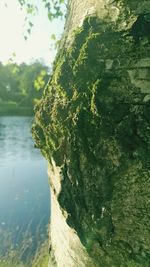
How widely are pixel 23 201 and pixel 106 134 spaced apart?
9.57 metres

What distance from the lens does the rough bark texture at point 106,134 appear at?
1.34 meters

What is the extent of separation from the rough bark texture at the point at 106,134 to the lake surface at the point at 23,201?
4388 millimetres

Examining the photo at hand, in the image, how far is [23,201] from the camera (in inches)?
420

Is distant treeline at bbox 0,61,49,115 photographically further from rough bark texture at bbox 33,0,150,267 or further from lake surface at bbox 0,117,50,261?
rough bark texture at bbox 33,0,150,267

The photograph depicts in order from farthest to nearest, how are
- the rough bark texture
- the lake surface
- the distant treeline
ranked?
1. the distant treeline
2. the lake surface
3. the rough bark texture

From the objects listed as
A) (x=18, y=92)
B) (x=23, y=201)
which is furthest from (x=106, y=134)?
(x=18, y=92)

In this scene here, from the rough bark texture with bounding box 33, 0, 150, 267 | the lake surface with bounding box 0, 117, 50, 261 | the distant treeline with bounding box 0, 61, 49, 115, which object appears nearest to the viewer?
the rough bark texture with bounding box 33, 0, 150, 267

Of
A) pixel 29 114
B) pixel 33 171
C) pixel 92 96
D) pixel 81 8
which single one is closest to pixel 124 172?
pixel 92 96

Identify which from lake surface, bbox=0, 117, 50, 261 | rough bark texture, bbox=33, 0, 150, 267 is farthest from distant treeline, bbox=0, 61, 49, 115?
rough bark texture, bbox=33, 0, 150, 267

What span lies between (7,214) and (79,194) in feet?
28.3

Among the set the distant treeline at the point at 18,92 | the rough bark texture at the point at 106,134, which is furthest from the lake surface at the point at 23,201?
the distant treeline at the point at 18,92

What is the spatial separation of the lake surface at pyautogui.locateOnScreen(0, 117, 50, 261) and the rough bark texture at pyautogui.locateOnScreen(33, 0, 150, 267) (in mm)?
4388

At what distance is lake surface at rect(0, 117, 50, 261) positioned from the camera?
715 cm

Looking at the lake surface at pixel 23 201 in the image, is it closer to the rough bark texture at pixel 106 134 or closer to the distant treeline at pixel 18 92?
the rough bark texture at pixel 106 134
